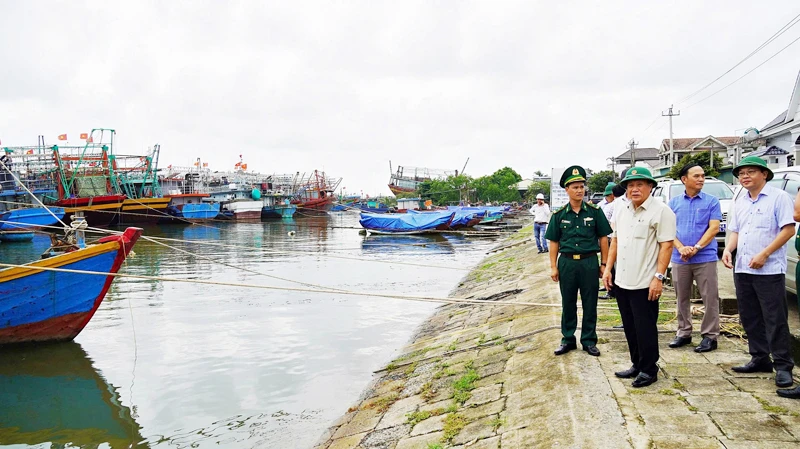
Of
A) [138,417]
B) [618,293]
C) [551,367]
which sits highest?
[618,293]

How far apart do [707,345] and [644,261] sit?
1382 millimetres

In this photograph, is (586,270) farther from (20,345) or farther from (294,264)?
(294,264)

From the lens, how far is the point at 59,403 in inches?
294

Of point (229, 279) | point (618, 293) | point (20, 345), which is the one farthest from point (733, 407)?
point (229, 279)

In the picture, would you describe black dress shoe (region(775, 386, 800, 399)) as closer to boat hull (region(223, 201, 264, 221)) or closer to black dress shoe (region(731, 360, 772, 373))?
black dress shoe (region(731, 360, 772, 373))

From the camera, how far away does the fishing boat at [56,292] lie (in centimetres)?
916

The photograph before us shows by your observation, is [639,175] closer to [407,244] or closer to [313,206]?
[407,244]

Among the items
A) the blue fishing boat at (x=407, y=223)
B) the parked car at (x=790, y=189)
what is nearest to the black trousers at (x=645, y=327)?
the parked car at (x=790, y=189)

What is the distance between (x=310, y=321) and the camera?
1132cm

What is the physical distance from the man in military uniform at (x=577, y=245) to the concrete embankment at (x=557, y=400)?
0.55m

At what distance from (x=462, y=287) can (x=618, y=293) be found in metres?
10.6

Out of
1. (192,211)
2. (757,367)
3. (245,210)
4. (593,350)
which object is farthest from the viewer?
(245,210)

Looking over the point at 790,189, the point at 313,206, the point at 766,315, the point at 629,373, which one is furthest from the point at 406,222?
the point at 313,206

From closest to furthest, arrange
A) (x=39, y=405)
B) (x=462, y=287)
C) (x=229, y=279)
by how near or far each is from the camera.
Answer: (x=39, y=405) < (x=462, y=287) < (x=229, y=279)
